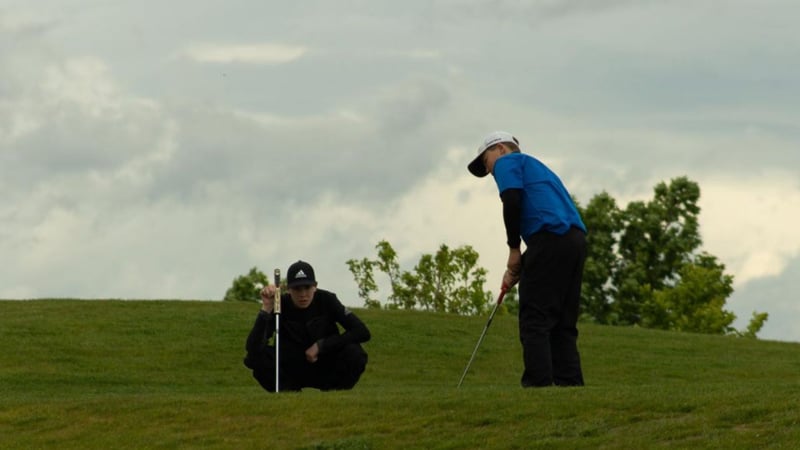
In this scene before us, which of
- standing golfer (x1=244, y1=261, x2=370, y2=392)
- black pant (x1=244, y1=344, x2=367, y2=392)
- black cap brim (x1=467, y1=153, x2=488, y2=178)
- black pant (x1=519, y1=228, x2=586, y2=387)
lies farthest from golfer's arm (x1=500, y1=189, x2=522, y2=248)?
black pant (x1=244, y1=344, x2=367, y2=392)

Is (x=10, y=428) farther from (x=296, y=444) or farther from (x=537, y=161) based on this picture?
(x=537, y=161)

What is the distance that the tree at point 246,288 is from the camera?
7938 cm

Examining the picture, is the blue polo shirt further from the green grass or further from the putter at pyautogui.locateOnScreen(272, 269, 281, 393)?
the putter at pyautogui.locateOnScreen(272, 269, 281, 393)

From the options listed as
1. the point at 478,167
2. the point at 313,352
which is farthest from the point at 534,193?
the point at 313,352

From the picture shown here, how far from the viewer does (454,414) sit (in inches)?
480

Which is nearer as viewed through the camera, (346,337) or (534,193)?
(534,193)

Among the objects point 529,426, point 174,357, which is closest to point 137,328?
point 174,357

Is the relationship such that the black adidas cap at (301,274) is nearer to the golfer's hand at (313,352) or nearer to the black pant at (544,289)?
the golfer's hand at (313,352)

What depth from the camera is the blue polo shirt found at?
533 inches

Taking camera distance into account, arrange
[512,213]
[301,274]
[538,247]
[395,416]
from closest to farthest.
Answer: [395,416], [512,213], [538,247], [301,274]

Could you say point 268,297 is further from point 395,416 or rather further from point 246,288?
point 246,288

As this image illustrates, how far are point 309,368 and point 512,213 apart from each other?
10.6 feet

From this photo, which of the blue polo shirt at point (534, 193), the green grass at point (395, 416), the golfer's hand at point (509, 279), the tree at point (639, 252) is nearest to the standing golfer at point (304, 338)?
the green grass at point (395, 416)

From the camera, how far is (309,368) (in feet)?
50.9
